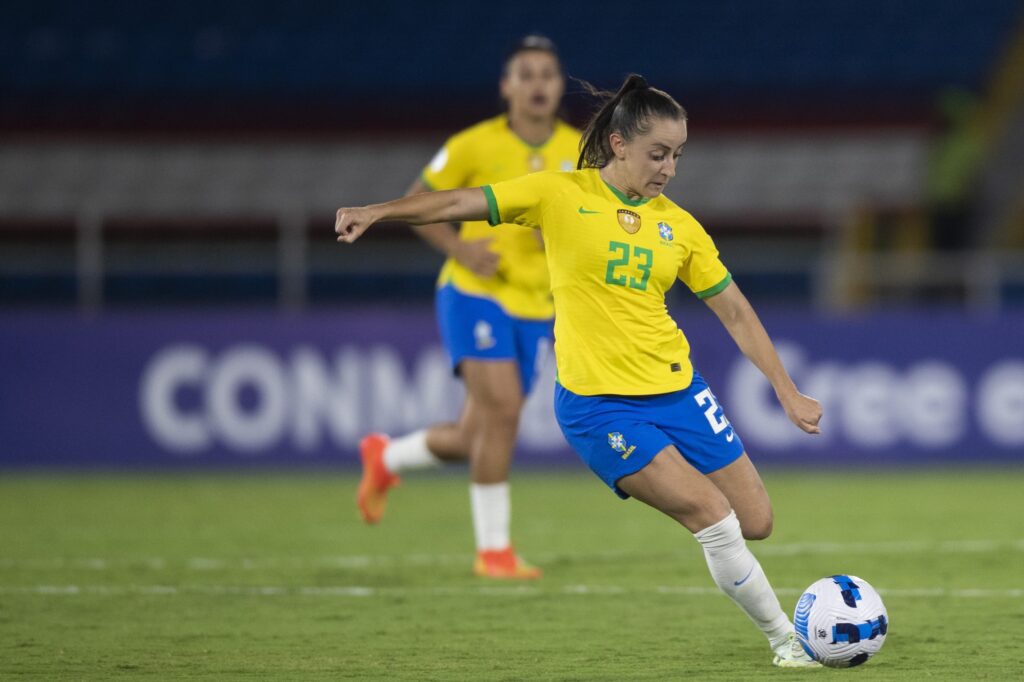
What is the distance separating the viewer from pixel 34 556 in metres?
9.15

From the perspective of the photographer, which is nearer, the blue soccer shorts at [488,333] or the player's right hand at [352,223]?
the player's right hand at [352,223]

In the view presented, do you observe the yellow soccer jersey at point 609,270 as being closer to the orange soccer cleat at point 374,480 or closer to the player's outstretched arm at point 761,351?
the player's outstretched arm at point 761,351

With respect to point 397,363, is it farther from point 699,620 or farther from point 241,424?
point 699,620

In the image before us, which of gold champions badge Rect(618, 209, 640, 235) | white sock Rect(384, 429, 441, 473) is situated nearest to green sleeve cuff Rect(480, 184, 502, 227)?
gold champions badge Rect(618, 209, 640, 235)

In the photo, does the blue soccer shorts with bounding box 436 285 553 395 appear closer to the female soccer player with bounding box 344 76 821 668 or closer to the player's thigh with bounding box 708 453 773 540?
the female soccer player with bounding box 344 76 821 668

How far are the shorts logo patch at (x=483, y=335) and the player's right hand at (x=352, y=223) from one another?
2.91 metres

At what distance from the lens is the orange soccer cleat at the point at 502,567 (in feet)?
26.9

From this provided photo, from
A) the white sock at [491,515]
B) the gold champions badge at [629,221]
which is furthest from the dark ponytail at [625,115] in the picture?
the white sock at [491,515]

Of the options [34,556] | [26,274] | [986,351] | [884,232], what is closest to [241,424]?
[26,274]

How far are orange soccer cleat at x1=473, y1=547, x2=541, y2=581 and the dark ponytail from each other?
8.77ft

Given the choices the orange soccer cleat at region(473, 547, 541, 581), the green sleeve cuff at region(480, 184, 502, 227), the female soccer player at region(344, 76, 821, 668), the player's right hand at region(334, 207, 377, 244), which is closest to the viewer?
the player's right hand at region(334, 207, 377, 244)

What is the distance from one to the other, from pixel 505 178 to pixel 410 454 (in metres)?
1.58

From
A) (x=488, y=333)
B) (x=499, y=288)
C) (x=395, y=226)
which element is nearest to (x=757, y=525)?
(x=488, y=333)

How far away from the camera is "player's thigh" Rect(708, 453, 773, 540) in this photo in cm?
598
